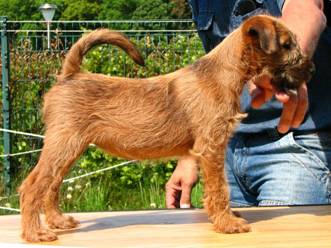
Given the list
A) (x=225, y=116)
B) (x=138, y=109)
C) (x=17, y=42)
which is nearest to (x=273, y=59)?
(x=225, y=116)

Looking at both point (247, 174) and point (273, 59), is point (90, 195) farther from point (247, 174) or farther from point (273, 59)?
point (273, 59)

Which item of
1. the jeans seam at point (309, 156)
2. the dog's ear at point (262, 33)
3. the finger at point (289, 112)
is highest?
the dog's ear at point (262, 33)

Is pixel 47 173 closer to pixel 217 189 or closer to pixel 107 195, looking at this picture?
pixel 217 189

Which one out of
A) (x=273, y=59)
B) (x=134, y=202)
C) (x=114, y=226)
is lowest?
(x=134, y=202)

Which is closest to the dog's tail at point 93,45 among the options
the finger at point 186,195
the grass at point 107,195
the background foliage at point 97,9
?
the finger at point 186,195

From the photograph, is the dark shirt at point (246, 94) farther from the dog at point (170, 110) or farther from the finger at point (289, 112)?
the dog at point (170, 110)

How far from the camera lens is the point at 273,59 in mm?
2283

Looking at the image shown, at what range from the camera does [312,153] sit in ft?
9.41

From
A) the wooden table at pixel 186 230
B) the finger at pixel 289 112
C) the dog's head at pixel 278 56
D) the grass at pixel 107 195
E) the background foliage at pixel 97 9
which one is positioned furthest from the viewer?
the background foliage at pixel 97 9

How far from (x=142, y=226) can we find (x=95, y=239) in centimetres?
24

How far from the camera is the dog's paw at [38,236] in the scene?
214cm

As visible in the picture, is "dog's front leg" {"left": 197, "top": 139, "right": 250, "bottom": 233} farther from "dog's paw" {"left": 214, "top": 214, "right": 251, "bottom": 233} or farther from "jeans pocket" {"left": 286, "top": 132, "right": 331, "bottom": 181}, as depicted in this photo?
"jeans pocket" {"left": 286, "top": 132, "right": 331, "bottom": 181}

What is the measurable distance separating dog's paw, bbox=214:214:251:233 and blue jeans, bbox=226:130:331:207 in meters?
0.55

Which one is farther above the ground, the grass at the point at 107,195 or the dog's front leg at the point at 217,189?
the dog's front leg at the point at 217,189
